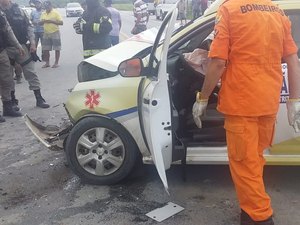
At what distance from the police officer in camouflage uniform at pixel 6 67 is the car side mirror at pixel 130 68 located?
328cm

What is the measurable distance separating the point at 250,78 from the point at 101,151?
5.62 feet

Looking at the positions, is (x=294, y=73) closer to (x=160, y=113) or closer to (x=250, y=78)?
(x=250, y=78)

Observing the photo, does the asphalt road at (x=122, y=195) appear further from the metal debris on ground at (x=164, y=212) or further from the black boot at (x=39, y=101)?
the black boot at (x=39, y=101)

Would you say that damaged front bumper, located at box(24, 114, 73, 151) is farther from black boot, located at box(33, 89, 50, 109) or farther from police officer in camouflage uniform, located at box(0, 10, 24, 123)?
black boot, located at box(33, 89, 50, 109)

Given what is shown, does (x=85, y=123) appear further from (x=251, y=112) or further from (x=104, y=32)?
(x=104, y=32)

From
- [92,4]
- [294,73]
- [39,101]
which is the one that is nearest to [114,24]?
[92,4]

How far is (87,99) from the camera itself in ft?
13.8

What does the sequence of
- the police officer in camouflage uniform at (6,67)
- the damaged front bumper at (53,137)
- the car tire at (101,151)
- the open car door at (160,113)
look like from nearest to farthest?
the open car door at (160,113) → the car tire at (101,151) → the damaged front bumper at (53,137) → the police officer in camouflage uniform at (6,67)

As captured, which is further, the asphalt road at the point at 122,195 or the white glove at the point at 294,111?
the asphalt road at the point at 122,195

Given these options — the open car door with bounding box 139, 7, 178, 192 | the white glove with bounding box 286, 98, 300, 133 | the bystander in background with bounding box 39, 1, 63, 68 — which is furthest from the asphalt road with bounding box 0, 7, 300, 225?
the bystander in background with bounding box 39, 1, 63, 68

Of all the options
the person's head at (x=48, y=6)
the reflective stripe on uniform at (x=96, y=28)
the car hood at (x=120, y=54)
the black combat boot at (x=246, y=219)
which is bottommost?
the black combat boot at (x=246, y=219)

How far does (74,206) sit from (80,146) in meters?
0.57

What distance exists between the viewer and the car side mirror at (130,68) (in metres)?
3.95

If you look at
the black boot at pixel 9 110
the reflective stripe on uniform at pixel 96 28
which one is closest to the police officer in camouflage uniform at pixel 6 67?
the black boot at pixel 9 110
